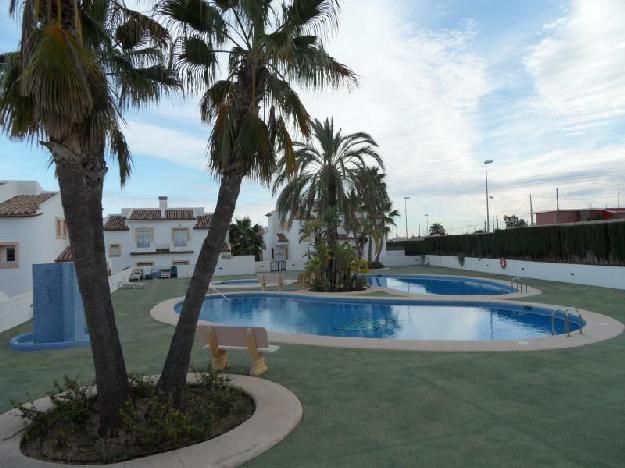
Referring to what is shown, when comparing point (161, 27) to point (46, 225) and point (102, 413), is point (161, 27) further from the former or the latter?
point (46, 225)

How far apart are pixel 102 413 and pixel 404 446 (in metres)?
3.43

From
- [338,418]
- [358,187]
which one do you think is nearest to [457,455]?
[338,418]

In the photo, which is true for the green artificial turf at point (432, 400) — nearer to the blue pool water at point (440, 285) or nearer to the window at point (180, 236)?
the blue pool water at point (440, 285)

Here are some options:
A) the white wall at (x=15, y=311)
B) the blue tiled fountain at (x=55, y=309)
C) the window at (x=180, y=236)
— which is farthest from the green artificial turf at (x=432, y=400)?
the window at (x=180, y=236)

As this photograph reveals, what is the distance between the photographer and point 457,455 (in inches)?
177

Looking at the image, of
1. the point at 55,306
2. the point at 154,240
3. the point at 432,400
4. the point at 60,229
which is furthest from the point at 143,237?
the point at 432,400

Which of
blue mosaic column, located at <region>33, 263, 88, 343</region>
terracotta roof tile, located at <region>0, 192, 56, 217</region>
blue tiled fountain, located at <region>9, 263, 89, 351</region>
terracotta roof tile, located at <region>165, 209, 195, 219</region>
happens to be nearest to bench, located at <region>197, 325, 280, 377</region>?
blue tiled fountain, located at <region>9, 263, 89, 351</region>

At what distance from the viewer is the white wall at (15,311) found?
42.7ft

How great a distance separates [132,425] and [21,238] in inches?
903

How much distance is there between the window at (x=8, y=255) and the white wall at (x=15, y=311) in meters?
9.32

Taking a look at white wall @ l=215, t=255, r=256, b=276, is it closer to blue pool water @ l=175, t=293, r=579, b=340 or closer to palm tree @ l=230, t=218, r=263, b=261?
palm tree @ l=230, t=218, r=263, b=261

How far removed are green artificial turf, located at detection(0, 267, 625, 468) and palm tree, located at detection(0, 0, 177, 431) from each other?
2253 millimetres

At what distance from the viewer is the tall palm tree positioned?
22047mm

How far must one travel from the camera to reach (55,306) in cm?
1084
